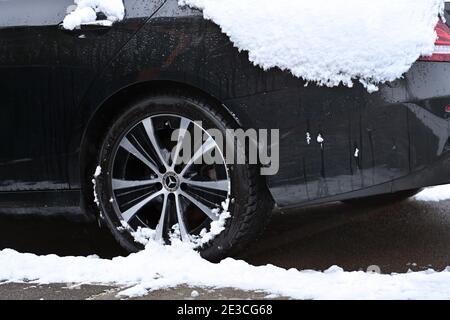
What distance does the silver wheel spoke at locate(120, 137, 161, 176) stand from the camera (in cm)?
411

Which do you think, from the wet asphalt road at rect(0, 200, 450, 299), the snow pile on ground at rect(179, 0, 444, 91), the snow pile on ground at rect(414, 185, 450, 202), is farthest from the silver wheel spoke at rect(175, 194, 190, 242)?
the snow pile on ground at rect(414, 185, 450, 202)

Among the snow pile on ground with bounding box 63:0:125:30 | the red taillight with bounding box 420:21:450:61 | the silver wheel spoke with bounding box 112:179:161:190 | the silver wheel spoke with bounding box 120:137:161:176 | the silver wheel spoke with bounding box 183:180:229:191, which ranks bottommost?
the silver wheel spoke with bounding box 183:180:229:191

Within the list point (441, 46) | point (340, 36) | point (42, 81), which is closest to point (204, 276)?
point (340, 36)

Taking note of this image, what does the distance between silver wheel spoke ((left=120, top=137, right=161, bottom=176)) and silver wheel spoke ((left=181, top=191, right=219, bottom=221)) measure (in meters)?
0.19

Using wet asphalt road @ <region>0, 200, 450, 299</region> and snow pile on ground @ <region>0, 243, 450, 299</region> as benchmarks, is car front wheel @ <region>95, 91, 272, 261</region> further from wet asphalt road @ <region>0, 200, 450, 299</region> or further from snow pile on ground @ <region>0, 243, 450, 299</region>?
wet asphalt road @ <region>0, 200, 450, 299</region>

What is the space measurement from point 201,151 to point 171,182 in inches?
9.1

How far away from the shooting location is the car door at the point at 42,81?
4.12m

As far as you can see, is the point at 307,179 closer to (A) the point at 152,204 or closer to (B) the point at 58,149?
(A) the point at 152,204

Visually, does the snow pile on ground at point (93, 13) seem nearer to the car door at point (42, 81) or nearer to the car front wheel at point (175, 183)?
the car door at point (42, 81)

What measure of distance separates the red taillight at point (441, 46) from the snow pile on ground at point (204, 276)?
976 mm

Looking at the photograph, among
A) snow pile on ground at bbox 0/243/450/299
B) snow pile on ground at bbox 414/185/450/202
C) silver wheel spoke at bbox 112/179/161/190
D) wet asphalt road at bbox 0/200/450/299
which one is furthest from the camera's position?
snow pile on ground at bbox 414/185/450/202

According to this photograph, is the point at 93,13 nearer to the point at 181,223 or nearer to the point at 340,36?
the point at 181,223

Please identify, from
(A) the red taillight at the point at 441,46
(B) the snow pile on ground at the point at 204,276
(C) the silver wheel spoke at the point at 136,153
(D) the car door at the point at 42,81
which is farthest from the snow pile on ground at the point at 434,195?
(D) the car door at the point at 42,81

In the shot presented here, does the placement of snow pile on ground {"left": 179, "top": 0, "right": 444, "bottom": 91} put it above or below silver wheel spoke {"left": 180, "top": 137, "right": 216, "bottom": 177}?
above
